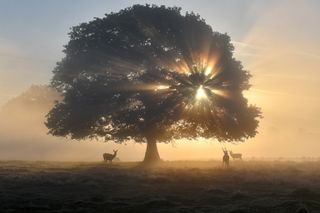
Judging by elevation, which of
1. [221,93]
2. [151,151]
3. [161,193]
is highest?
[221,93]

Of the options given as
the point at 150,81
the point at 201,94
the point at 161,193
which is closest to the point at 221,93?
the point at 201,94

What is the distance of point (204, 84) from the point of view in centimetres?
5969

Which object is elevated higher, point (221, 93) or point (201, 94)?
point (221, 93)

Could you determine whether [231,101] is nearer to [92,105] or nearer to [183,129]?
[183,129]

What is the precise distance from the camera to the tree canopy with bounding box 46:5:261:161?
58000 mm

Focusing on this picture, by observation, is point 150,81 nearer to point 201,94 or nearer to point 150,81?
point 150,81

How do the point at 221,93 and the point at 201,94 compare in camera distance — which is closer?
the point at 201,94

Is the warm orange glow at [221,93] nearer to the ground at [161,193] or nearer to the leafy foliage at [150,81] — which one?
the leafy foliage at [150,81]

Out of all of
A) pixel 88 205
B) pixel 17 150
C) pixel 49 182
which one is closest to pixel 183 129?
pixel 49 182

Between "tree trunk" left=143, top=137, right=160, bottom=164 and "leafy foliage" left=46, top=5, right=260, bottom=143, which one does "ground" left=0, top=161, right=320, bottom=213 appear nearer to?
"leafy foliage" left=46, top=5, right=260, bottom=143

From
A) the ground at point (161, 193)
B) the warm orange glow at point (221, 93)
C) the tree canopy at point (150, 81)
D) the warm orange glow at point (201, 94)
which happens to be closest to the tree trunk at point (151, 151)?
the tree canopy at point (150, 81)

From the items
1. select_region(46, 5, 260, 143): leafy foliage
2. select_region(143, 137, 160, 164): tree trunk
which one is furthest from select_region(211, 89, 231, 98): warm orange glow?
select_region(143, 137, 160, 164): tree trunk

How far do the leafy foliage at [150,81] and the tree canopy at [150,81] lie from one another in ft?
0.41

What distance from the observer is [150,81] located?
57.8m
